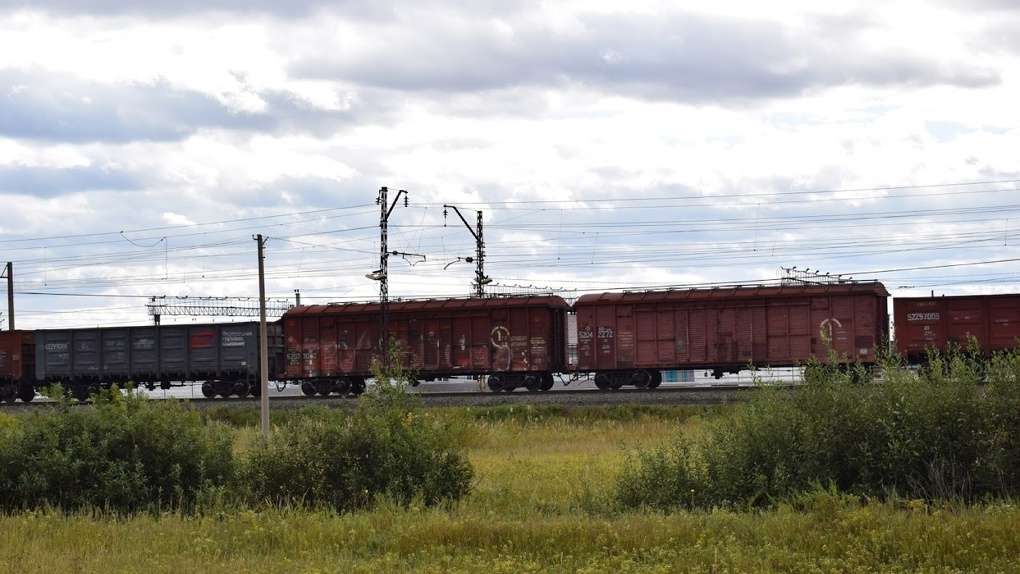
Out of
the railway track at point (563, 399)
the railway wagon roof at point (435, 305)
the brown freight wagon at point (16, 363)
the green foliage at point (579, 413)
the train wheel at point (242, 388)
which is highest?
the railway wagon roof at point (435, 305)

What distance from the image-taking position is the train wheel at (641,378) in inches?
1442

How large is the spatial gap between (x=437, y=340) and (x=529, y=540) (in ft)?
88.3

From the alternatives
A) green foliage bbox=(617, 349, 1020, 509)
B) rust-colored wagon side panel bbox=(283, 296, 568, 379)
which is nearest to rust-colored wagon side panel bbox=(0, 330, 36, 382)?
rust-colored wagon side panel bbox=(283, 296, 568, 379)

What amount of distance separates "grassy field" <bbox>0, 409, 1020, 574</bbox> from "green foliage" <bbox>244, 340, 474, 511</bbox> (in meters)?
1.05

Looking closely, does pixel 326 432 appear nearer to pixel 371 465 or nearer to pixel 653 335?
pixel 371 465

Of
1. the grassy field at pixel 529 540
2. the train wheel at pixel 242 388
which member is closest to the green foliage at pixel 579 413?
Result: the train wheel at pixel 242 388

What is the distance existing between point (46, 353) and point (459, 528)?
3738 centimetres

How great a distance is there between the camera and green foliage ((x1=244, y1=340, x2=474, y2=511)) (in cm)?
1459

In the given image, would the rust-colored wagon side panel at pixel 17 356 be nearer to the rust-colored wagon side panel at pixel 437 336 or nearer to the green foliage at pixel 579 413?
the rust-colored wagon side panel at pixel 437 336

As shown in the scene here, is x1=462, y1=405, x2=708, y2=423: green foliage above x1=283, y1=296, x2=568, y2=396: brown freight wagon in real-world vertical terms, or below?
below

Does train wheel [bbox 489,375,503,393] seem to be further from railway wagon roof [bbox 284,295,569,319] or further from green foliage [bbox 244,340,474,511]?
green foliage [bbox 244,340,474,511]

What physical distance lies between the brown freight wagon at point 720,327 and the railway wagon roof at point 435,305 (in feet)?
4.30

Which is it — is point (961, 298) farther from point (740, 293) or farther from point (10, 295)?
point (10, 295)

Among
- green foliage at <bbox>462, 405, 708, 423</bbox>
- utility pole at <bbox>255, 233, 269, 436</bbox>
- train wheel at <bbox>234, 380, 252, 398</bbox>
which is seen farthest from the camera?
train wheel at <bbox>234, 380, 252, 398</bbox>
